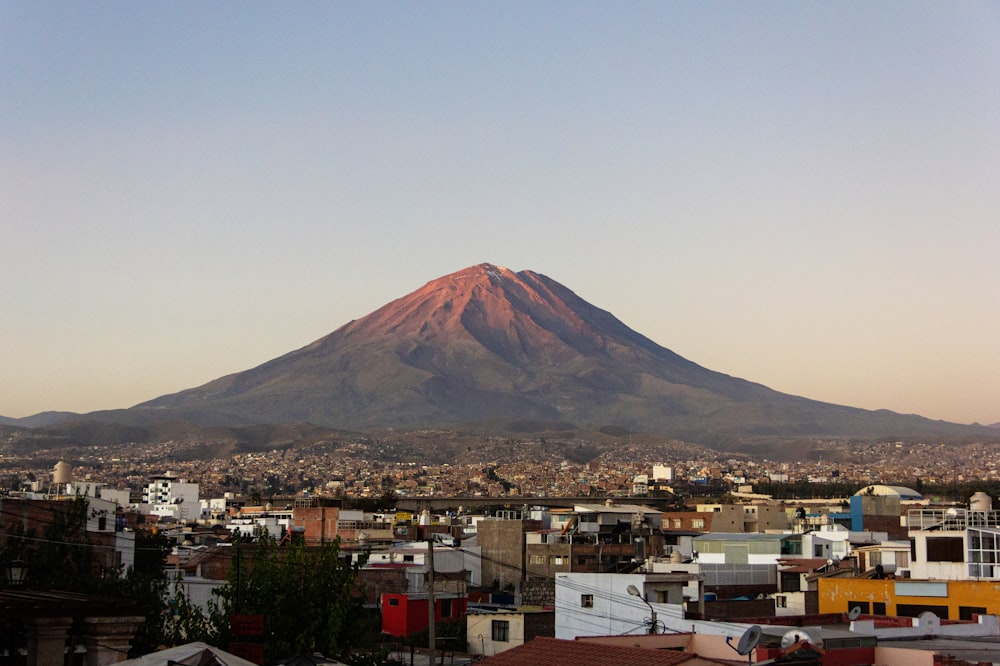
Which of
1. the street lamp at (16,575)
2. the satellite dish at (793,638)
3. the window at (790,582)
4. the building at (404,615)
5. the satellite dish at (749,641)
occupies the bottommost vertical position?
the building at (404,615)

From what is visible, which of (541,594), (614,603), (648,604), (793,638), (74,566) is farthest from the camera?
(541,594)

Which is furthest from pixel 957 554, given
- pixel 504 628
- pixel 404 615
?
pixel 404 615

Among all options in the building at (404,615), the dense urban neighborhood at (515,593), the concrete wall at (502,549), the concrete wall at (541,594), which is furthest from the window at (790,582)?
the concrete wall at (502,549)

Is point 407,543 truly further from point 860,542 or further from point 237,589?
point 237,589

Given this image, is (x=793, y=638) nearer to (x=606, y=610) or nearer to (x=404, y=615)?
(x=606, y=610)

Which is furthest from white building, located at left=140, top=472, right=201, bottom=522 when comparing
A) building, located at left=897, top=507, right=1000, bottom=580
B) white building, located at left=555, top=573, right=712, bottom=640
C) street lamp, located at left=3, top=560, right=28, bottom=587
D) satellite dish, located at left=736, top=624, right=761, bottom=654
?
satellite dish, located at left=736, top=624, right=761, bottom=654

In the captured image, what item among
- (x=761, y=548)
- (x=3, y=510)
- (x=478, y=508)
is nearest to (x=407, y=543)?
(x=761, y=548)

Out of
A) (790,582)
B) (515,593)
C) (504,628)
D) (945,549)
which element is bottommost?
(515,593)

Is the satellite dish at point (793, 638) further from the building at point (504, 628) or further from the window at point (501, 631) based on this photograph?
the window at point (501, 631)
